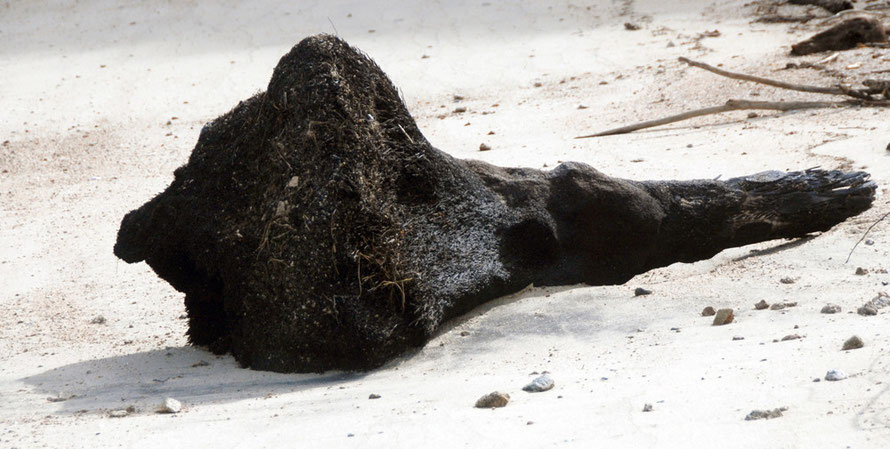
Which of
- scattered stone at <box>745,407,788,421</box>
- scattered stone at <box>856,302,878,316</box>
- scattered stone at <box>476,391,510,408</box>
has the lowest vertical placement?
scattered stone at <box>476,391,510,408</box>

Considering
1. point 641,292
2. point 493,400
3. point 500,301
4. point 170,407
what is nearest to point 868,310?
point 641,292

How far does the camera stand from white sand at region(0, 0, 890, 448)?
10.0 ft

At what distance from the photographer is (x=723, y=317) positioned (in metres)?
3.93

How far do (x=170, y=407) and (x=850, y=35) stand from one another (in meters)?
8.22

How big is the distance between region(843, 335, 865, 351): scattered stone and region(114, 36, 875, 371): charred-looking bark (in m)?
1.64

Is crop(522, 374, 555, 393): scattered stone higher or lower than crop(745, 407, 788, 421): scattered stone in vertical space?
lower

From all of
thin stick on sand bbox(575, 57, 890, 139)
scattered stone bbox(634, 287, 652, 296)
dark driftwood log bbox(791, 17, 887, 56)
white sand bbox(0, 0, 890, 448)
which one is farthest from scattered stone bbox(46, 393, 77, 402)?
dark driftwood log bbox(791, 17, 887, 56)

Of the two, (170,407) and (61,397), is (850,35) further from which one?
(61,397)

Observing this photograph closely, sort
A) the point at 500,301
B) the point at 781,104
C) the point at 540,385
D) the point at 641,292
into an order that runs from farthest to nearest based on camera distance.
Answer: the point at 781,104 → the point at 500,301 → the point at 641,292 → the point at 540,385

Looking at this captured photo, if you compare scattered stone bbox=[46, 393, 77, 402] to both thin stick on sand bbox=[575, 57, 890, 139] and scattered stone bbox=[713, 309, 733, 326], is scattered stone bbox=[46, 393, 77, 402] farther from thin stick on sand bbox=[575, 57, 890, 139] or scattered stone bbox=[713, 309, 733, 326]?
thin stick on sand bbox=[575, 57, 890, 139]

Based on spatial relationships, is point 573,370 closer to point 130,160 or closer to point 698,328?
point 698,328

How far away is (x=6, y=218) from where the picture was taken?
25.2 ft

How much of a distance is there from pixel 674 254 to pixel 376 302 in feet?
5.45

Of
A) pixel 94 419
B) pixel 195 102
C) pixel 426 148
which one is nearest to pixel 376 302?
pixel 426 148
